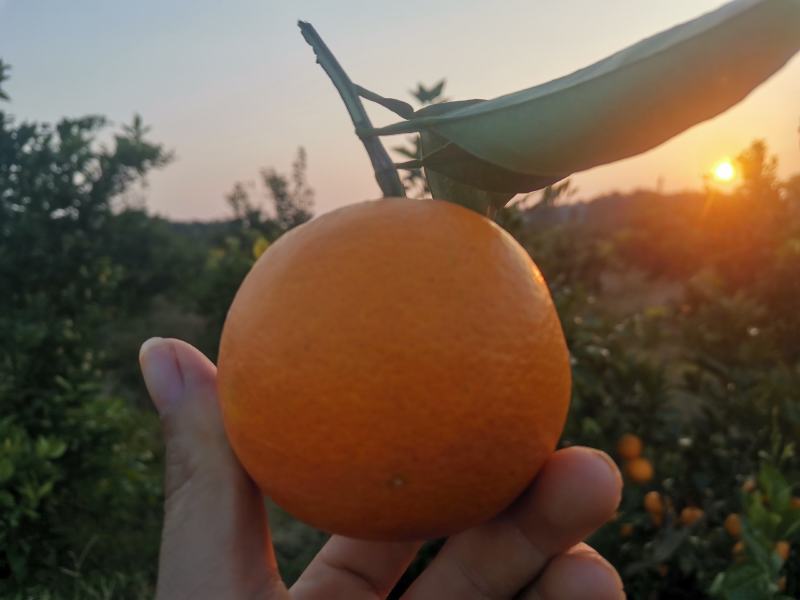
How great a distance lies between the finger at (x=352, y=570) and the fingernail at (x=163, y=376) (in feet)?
1.84

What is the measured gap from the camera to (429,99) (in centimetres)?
294

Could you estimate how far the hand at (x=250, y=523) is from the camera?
1.14 meters

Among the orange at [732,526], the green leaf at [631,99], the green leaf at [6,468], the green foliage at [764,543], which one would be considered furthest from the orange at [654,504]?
the green leaf at [6,468]

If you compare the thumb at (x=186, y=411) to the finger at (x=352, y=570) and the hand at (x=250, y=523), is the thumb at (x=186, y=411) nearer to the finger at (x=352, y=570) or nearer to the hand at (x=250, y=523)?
the hand at (x=250, y=523)

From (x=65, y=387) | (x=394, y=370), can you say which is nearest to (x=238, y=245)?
(x=65, y=387)

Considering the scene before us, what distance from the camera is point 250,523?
1.22m

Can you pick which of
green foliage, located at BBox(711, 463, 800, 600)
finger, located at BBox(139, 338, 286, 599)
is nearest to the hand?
finger, located at BBox(139, 338, 286, 599)

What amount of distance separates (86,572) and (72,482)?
1.52 feet

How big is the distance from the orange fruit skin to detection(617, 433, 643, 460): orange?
1.79m

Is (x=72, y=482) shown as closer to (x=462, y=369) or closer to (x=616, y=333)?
(x=616, y=333)

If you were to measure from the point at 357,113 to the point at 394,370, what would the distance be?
1.21 feet

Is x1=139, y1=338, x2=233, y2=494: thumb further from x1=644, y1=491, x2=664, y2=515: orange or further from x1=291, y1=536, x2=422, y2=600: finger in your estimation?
x1=644, y1=491, x2=664, y2=515: orange

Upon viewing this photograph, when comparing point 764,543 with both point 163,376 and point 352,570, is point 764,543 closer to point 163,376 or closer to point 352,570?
point 352,570

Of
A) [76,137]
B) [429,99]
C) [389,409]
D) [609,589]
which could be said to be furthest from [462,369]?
[76,137]
